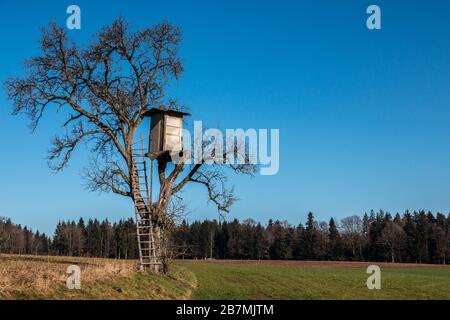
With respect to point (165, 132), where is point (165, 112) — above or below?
above

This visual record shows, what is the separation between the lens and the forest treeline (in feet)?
351

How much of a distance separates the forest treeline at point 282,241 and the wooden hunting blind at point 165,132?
70.8 metres

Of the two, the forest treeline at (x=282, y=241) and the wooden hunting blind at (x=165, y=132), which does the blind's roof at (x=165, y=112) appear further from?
the forest treeline at (x=282, y=241)

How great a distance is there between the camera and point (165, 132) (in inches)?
1020

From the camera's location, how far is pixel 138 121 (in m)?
25.1

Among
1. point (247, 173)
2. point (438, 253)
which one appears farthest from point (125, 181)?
point (438, 253)

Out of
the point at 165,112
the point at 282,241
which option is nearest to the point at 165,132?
the point at 165,112

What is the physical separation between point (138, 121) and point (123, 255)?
335 feet

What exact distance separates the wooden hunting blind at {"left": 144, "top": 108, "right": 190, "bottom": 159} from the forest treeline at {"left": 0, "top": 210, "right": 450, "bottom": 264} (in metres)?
70.8

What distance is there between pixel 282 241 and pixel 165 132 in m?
97.5

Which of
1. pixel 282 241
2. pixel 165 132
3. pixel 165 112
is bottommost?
pixel 282 241

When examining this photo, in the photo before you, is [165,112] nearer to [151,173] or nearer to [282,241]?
[151,173]

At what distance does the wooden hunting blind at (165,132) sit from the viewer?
84.2 ft
